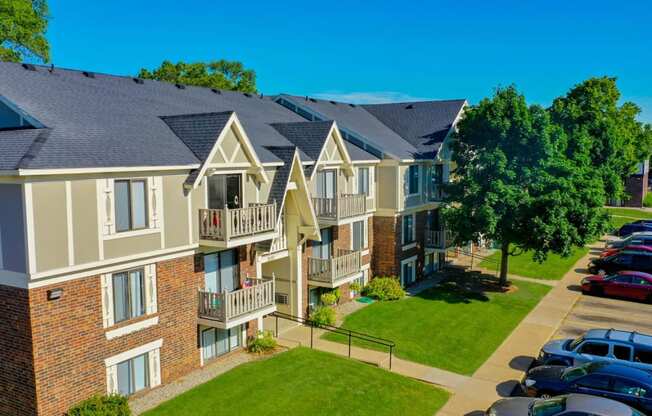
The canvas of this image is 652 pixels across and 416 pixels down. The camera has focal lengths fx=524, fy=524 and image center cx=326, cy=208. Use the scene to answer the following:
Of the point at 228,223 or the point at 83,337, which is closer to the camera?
the point at 83,337

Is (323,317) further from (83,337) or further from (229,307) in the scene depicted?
(83,337)

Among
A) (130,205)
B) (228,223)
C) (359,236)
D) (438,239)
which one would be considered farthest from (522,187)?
(130,205)

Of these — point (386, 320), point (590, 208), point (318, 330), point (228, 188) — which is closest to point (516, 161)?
point (590, 208)

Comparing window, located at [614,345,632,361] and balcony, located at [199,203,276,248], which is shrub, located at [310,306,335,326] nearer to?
balcony, located at [199,203,276,248]

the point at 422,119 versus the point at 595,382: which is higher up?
the point at 422,119

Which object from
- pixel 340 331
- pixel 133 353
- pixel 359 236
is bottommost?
pixel 340 331

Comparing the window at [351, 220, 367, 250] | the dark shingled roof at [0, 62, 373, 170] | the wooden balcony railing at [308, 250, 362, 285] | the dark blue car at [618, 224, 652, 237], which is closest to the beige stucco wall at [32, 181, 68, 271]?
the dark shingled roof at [0, 62, 373, 170]
